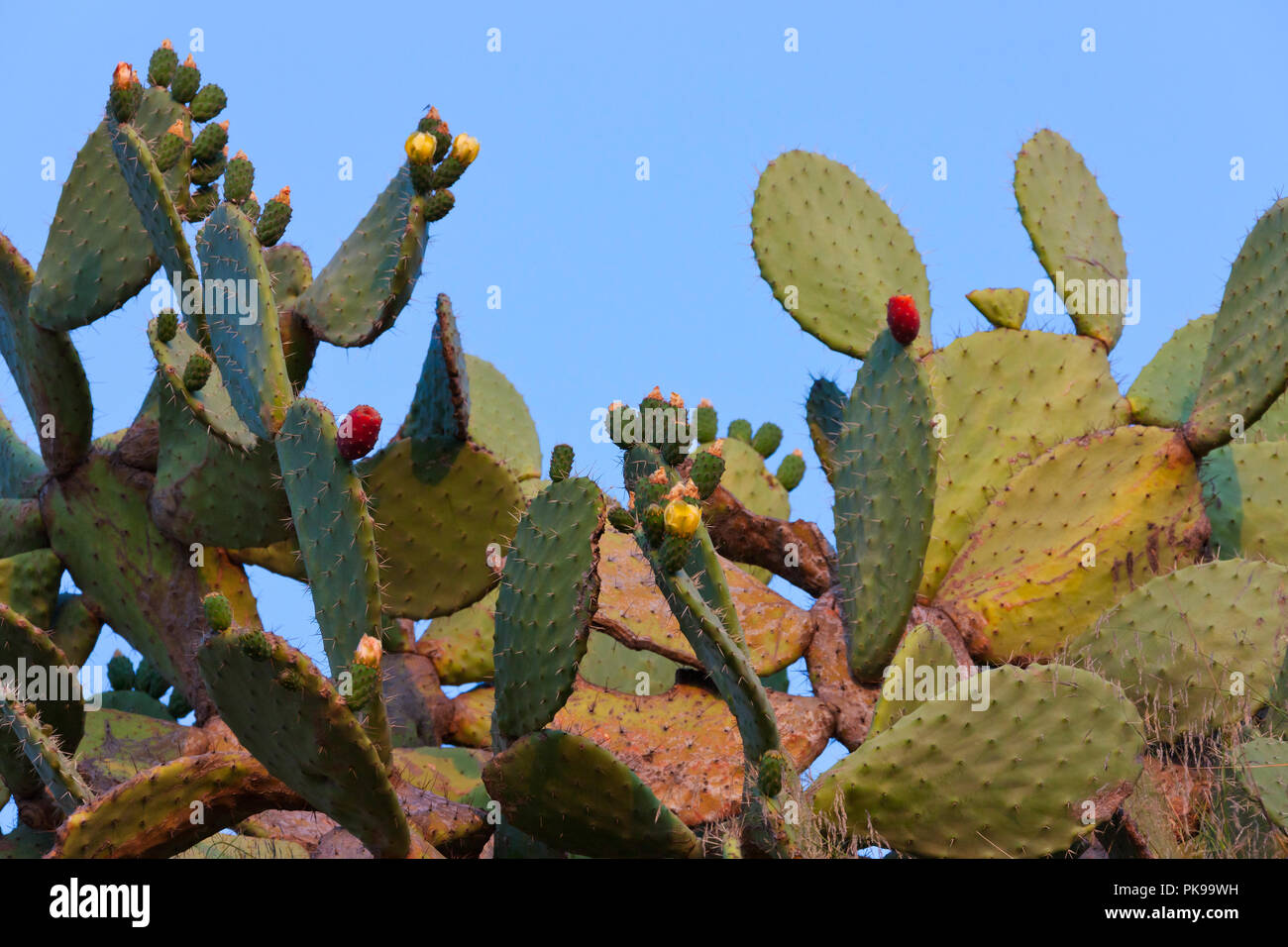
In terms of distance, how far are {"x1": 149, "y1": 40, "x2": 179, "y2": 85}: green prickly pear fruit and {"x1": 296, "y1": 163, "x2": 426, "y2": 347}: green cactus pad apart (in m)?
0.74

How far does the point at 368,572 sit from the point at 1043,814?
1475mm

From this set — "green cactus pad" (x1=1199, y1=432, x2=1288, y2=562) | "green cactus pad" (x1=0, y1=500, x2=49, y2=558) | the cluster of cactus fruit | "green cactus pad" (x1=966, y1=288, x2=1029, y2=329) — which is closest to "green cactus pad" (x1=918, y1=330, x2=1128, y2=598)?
the cluster of cactus fruit

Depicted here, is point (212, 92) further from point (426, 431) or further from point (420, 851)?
point (420, 851)

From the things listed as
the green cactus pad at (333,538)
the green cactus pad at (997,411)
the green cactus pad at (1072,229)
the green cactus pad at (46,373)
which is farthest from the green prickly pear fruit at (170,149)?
the green cactus pad at (1072,229)

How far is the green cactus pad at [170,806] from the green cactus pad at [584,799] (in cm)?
53

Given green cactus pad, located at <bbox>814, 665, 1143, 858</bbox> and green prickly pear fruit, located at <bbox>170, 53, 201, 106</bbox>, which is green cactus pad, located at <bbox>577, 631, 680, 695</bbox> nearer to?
green cactus pad, located at <bbox>814, 665, 1143, 858</bbox>

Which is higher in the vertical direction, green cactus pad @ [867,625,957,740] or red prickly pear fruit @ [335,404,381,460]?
red prickly pear fruit @ [335,404,381,460]

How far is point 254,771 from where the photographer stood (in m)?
3.26

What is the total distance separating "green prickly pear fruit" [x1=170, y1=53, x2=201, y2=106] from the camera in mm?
4379

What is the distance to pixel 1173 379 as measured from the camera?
4.93 meters

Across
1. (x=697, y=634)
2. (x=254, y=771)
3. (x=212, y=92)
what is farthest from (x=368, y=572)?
(x=212, y=92)

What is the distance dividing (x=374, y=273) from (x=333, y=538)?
3.70ft

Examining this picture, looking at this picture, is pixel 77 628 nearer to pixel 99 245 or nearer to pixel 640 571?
pixel 99 245
